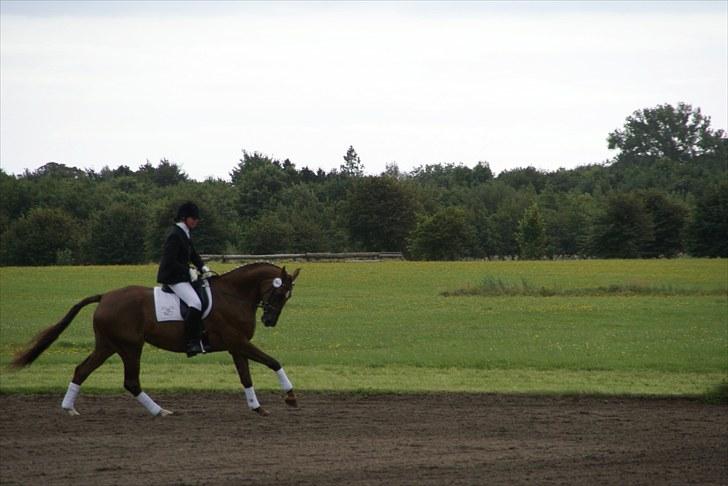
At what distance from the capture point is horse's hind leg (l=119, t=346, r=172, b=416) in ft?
54.4

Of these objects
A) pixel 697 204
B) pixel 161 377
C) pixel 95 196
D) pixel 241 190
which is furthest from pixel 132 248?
pixel 161 377

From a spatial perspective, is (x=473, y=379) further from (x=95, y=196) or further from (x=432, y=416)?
(x=95, y=196)

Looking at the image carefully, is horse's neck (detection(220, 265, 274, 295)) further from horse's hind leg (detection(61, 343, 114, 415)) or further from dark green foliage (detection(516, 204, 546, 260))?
dark green foliage (detection(516, 204, 546, 260))

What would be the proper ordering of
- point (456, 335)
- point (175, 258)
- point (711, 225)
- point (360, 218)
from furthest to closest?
point (360, 218)
point (711, 225)
point (456, 335)
point (175, 258)

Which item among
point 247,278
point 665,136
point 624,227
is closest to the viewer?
point 247,278

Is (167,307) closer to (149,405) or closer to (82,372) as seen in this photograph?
(149,405)

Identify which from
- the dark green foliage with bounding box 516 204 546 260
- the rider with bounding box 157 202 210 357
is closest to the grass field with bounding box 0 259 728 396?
the rider with bounding box 157 202 210 357

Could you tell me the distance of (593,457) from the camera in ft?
45.2

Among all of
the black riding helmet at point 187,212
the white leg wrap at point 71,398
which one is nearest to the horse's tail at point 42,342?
the white leg wrap at point 71,398

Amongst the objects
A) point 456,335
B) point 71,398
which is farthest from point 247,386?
point 456,335

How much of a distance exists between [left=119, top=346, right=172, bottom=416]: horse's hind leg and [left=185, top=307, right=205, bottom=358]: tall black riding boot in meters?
0.72

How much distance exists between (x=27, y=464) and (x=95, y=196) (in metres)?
101

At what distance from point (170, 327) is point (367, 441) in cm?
373

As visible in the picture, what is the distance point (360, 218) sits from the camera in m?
106
